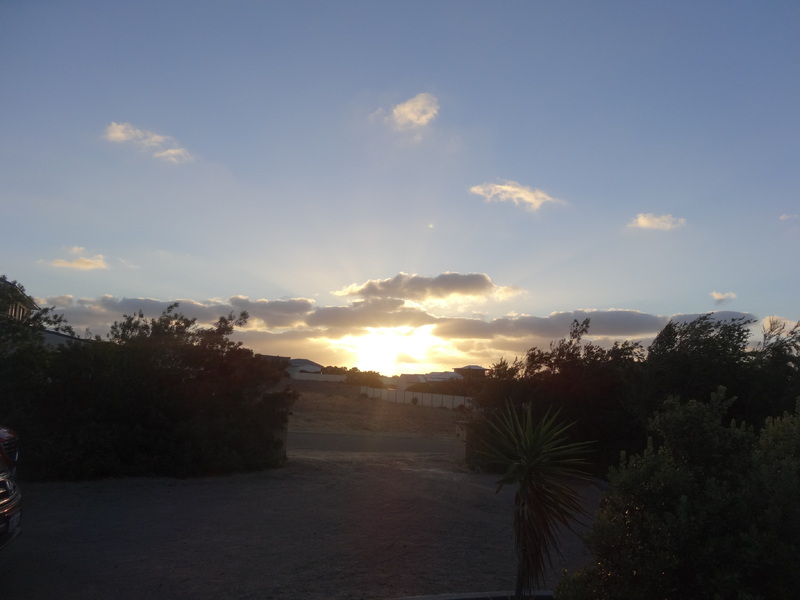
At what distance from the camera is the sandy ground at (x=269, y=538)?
7551mm

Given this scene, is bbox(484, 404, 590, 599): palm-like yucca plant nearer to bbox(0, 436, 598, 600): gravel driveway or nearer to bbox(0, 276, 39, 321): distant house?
bbox(0, 436, 598, 600): gravel driveway

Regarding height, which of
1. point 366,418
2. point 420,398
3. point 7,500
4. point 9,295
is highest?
point 9,295

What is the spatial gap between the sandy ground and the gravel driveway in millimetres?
23

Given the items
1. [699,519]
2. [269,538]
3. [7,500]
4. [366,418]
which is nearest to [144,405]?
[269,538]

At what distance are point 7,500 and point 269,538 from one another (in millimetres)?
3790

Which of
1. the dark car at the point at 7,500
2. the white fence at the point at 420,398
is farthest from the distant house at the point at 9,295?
the white fence at the point at 420,398

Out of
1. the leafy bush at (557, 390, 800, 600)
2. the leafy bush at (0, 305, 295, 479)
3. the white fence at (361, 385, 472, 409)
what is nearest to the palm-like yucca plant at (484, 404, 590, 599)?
the leafy bush at (557, 390, 800, 600)

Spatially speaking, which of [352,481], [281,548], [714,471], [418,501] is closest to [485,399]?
[352,481]

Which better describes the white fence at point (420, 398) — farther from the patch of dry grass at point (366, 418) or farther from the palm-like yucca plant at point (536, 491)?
the palm-like yucca plant at point (536, 491)

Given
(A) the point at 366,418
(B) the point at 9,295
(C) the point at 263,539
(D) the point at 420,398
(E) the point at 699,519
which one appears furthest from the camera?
(D) the point at 420,398

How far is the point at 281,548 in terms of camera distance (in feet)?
30.1

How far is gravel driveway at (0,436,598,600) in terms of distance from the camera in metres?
7.54

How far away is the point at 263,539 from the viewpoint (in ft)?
31.8

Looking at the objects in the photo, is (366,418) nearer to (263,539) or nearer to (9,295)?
(9,295)
